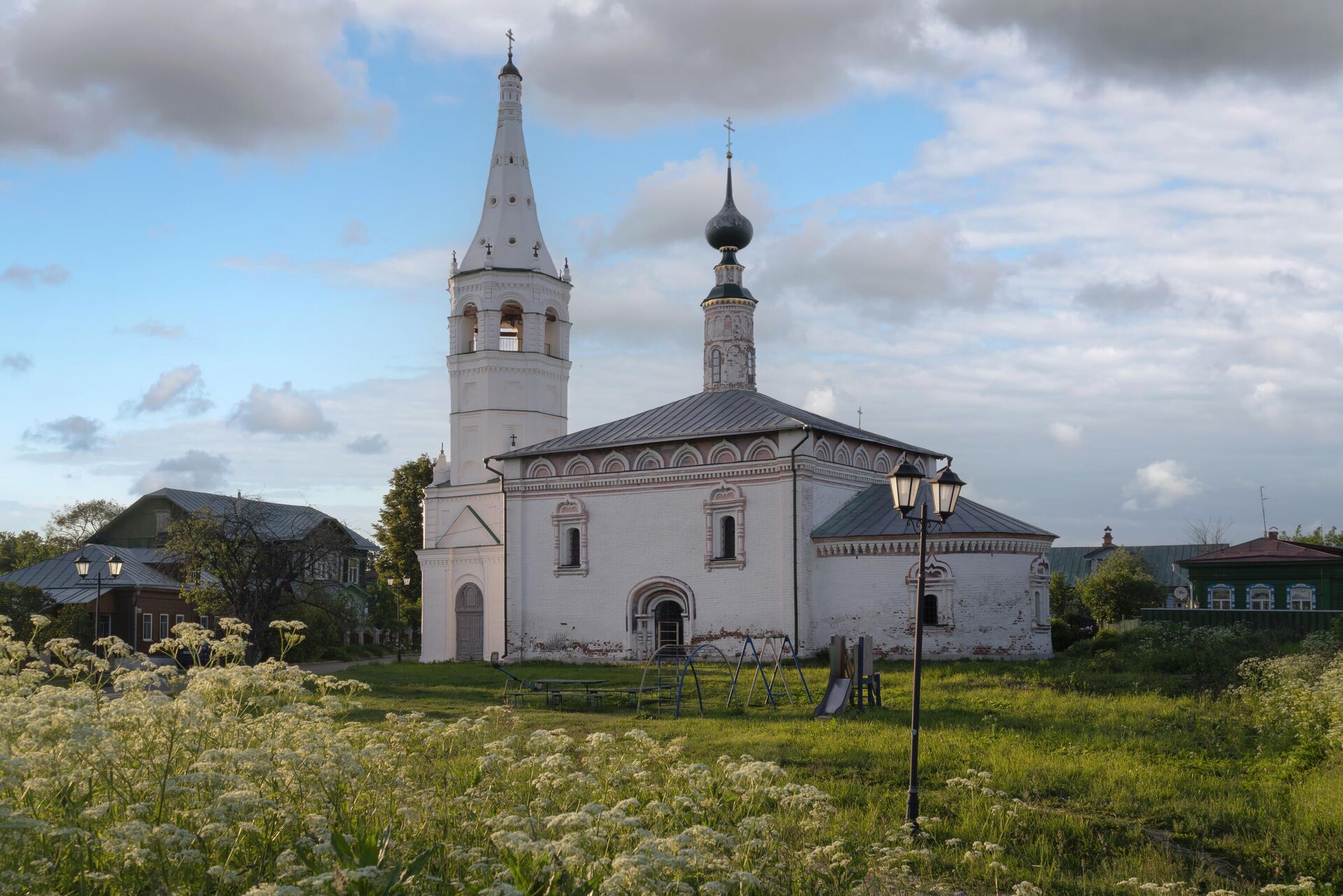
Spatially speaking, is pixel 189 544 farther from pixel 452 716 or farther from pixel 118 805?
pixel 118 805

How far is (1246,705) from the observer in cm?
1559

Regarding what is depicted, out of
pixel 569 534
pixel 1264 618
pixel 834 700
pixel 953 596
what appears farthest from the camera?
pixel 569 534

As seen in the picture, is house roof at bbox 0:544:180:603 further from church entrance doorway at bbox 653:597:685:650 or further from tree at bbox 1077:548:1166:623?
tree at bbox 1077:548:1166:623

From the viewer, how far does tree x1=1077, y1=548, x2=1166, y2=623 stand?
37844mm

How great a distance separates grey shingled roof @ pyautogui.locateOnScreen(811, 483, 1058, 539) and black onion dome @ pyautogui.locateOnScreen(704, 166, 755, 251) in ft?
25.3

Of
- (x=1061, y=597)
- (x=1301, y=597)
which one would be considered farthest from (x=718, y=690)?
(x=1061, y=597)

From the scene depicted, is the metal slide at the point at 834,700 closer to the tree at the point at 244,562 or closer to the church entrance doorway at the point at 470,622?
the tree at the point at 244,562

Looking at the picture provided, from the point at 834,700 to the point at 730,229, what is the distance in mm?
16316

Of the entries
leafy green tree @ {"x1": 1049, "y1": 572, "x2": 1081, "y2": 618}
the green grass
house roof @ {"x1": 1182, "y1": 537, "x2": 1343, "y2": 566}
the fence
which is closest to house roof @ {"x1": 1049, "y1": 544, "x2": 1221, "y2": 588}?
leafy green tree @ {"x1": 1049, "y1": 572, "x2": 1081, "y2": 618}

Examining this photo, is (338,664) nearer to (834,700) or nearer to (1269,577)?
(834,700)

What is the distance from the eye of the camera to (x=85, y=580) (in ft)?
105

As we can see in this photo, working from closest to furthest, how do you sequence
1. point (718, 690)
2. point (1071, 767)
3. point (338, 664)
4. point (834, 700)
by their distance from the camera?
point (1071, 767) < point (834, 700) < point (718, 690) < point (338, 664)

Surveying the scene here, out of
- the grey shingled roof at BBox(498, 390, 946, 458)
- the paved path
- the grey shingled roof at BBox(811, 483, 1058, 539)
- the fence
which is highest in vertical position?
the grey shingled roof at BBox(498, 390, 946, 458)

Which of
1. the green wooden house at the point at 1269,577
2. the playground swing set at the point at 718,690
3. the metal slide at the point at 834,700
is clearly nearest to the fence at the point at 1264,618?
the green wooden house at the point at 1269,577
